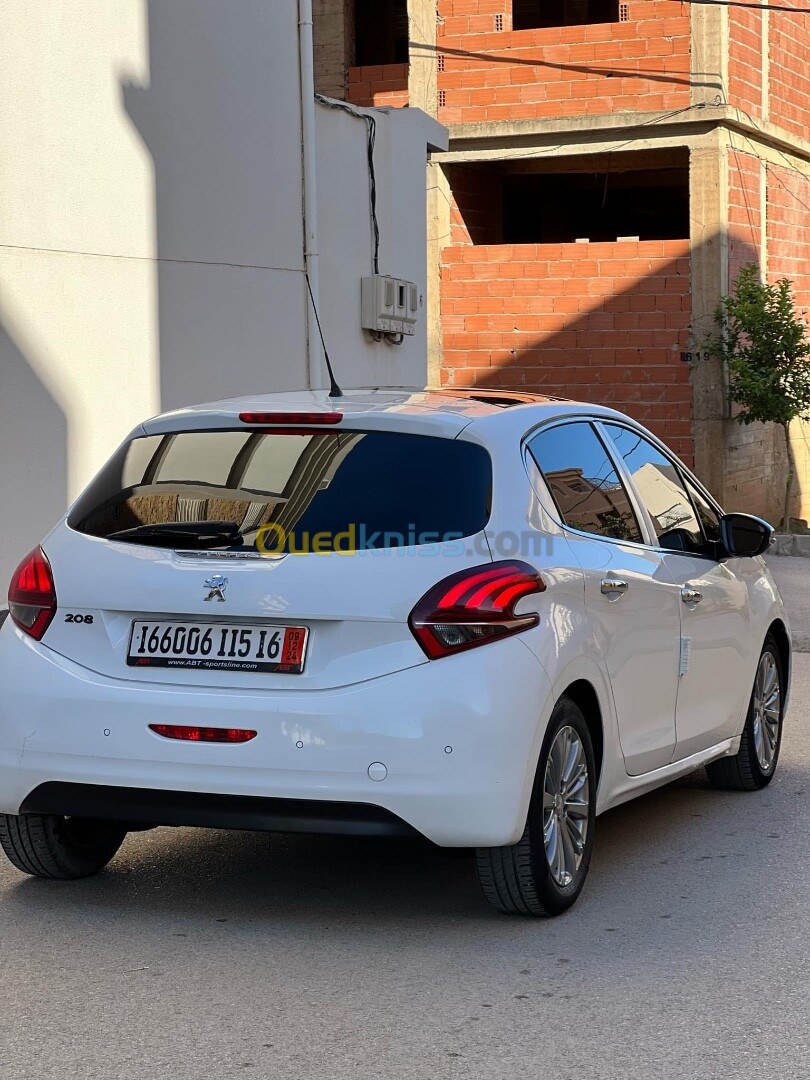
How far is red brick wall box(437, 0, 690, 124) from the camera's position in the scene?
20.2 meters

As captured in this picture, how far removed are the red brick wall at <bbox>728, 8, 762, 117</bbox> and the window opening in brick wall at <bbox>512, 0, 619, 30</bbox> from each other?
24.8 ft

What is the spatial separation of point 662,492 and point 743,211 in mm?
15142

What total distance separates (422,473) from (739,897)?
5.75 feet

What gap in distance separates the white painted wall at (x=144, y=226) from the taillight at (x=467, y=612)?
17.9ft

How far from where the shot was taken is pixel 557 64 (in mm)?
20734

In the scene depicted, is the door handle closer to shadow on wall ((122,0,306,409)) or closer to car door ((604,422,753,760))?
car door ((604,422,753,760))

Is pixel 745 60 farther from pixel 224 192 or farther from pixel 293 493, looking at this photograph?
pixel 293 493

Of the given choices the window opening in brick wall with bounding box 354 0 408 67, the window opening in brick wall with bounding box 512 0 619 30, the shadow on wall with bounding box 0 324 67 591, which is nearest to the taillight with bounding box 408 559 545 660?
the shadow on wall with bounding box 0 324 67 591

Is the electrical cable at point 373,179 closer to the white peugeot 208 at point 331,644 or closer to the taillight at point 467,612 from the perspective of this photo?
the white peugeot 208 at point 331,644

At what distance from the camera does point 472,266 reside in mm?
21438

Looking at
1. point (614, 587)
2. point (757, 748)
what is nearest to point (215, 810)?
point (614, 587)

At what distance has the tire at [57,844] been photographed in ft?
17.8

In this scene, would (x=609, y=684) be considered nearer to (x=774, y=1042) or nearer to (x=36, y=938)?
(x=774, y=1042)

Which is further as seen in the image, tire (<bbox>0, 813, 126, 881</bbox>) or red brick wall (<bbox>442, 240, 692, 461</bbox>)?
red brick wall (<bbox>442, 240, 692, 461</bbox>)
